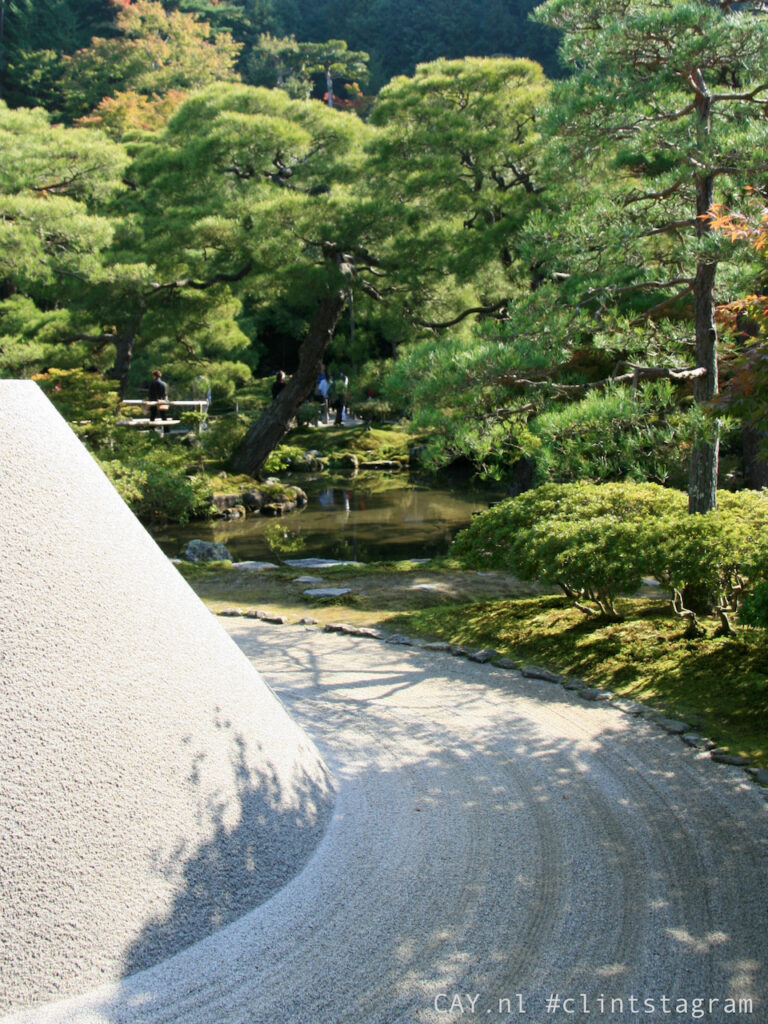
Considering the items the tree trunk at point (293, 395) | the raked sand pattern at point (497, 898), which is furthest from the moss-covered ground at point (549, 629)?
the tree trunk at point (293, 395)

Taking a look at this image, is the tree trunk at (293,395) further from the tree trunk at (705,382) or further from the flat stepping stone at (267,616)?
the tree trunk at (705,382)

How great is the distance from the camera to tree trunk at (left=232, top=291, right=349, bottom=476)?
592 inches

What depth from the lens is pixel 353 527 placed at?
14.0m

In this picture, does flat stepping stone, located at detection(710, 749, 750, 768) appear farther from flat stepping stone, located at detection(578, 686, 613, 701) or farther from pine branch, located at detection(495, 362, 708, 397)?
pine branch, located at detection(495, 362, 708, 397)

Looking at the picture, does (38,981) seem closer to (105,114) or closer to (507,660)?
(507,660)

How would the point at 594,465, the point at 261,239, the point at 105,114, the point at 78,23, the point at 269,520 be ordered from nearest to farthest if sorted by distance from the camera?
the point at 594,465 < the point at 261,239 < the point at 269,520 < the point at 105,114 < the point at 78,23

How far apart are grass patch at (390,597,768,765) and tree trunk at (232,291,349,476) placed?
8106mm

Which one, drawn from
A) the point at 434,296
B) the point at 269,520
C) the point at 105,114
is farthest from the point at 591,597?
the point at 105,114

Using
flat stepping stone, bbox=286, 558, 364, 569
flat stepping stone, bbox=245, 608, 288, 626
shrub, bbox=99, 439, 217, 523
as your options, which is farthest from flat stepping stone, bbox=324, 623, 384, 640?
shrub, bbox=99, 439, 217, 523

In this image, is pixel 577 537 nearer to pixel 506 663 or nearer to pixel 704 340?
pixel 506 663

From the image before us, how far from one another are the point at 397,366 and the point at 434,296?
6.75 metres

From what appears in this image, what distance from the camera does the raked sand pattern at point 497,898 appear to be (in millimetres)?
2623

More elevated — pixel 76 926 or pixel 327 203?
pixel 327 203

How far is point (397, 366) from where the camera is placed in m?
6.47
